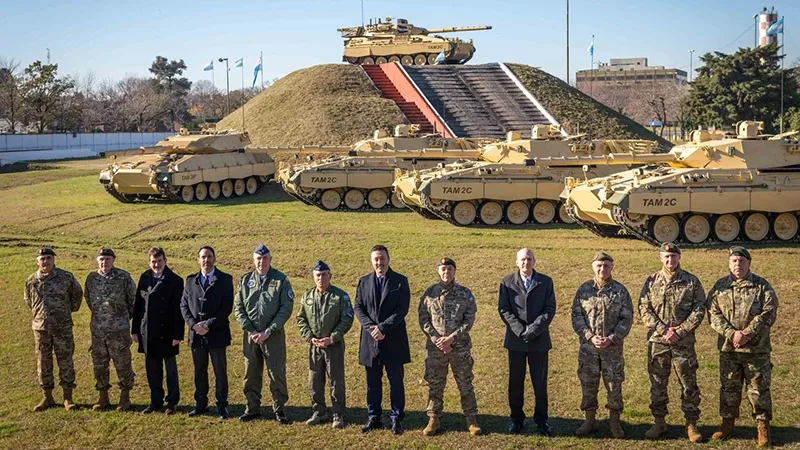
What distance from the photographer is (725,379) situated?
9.69 m

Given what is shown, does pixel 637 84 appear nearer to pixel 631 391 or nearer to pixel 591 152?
pixel 591 152

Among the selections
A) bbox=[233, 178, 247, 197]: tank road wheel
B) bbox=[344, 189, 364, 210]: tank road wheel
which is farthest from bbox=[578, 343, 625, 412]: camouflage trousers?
bbox=[233, 178, 247, 197]: tank road wheel

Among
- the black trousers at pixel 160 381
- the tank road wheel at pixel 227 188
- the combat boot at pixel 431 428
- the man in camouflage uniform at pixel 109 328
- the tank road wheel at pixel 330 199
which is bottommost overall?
the combat boot at pixel 431 428

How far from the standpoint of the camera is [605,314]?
32.0 ft

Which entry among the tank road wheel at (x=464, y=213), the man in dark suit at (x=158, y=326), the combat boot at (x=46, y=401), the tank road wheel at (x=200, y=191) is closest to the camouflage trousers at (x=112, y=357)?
the man in dark suit at (x=158, y=326)

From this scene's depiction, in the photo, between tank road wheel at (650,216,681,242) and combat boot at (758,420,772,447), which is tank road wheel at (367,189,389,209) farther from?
combat boot at (758,420,772,447)

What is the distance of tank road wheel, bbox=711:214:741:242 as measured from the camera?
22797 mm

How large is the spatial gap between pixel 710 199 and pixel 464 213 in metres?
7.20

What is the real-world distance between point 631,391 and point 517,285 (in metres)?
2.35

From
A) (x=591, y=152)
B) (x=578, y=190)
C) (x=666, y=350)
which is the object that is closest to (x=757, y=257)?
(x=578, y=190)

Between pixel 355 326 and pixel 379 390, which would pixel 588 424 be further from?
pixel 355 326

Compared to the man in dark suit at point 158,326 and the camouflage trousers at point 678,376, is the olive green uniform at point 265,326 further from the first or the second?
the camouflage trousers at point 678,376

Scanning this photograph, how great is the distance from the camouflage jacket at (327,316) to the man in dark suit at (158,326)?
5.40ft

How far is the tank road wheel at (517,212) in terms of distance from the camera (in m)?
27.0
